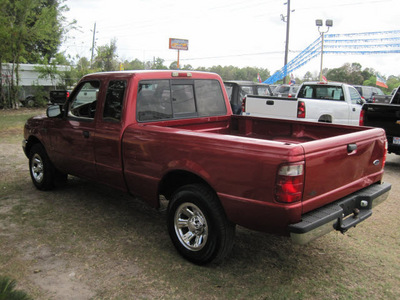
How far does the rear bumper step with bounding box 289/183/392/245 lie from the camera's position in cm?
298

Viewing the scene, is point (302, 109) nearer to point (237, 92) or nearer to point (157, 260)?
point (237, 92)

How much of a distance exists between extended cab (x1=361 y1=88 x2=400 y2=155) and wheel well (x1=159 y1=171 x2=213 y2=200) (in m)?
5.43

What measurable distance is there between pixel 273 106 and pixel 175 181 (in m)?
5.62

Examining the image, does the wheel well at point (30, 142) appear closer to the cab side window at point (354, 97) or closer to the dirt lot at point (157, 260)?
the dirt lot at point (157, 260)

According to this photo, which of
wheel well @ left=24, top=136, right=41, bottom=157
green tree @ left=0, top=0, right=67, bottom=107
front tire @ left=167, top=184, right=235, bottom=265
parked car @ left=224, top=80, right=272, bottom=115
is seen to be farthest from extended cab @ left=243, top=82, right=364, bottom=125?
green tree @ left=0, top=0, right=67, bottom=107

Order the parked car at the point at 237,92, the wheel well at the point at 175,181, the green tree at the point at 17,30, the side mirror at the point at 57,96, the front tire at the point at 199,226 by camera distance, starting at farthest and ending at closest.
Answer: the side mirror at the point at 57,96 → the green tree at the point at 17,30 → the parked car at the point at 237,92 → the wheel well at the point at 175,181 → the front tire at the point at 199,226

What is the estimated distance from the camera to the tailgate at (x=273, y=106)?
351 inches

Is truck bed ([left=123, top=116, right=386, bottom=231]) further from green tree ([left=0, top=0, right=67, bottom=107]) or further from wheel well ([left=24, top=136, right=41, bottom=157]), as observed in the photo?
green tree ([left=0, top=0, right=67, bottom=107])

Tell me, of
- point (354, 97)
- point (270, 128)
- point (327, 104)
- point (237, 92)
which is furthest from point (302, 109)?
point (270, 128)

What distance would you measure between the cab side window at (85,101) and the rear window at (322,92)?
26.8 ft

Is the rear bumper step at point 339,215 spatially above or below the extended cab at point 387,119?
below

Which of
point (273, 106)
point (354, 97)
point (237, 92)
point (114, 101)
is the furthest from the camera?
point (354, 97)

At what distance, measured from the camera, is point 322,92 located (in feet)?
37.9

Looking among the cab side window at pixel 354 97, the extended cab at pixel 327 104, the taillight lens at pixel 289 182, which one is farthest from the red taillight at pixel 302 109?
the taillight lens at pixel 289 182
